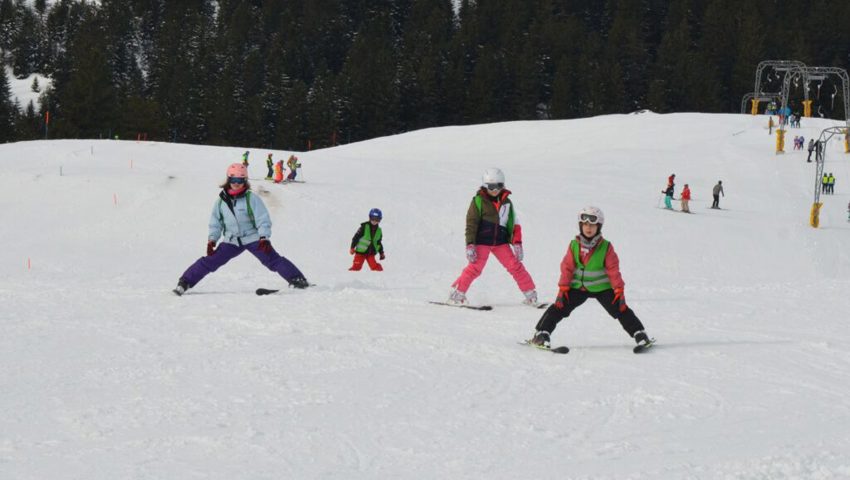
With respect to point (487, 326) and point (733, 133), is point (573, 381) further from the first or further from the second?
point (733, 133)

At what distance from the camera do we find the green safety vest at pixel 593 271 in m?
6.67

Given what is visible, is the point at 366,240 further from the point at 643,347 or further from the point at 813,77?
the point at 813,77

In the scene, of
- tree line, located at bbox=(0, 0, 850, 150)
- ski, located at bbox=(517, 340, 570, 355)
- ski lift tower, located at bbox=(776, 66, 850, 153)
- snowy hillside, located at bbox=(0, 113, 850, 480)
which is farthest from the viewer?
tree line, located at bbox=(0, 0, 850, 150)

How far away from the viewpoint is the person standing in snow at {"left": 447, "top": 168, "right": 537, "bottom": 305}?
8.76m

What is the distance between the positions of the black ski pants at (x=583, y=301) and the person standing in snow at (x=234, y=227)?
3.77 meters

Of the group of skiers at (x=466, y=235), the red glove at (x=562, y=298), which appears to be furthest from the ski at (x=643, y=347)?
the red glove at (x=562, y=298)

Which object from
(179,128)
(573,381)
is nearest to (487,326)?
(573,381)

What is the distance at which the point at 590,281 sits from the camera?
6.71m

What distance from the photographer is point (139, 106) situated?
7912 centimetres

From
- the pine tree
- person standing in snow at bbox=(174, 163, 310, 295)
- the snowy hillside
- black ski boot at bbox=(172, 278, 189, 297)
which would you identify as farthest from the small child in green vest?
the pine tree

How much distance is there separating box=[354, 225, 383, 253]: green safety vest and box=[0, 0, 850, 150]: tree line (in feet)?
216

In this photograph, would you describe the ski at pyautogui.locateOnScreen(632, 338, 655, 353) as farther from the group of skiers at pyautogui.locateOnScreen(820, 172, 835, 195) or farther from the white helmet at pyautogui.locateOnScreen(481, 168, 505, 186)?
the group of skiers at pyautogui.locateOnScreen(820, 172, 835, 195)

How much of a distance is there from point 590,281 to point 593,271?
84mm

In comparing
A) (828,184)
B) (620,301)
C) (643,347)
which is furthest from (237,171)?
(828,184)
